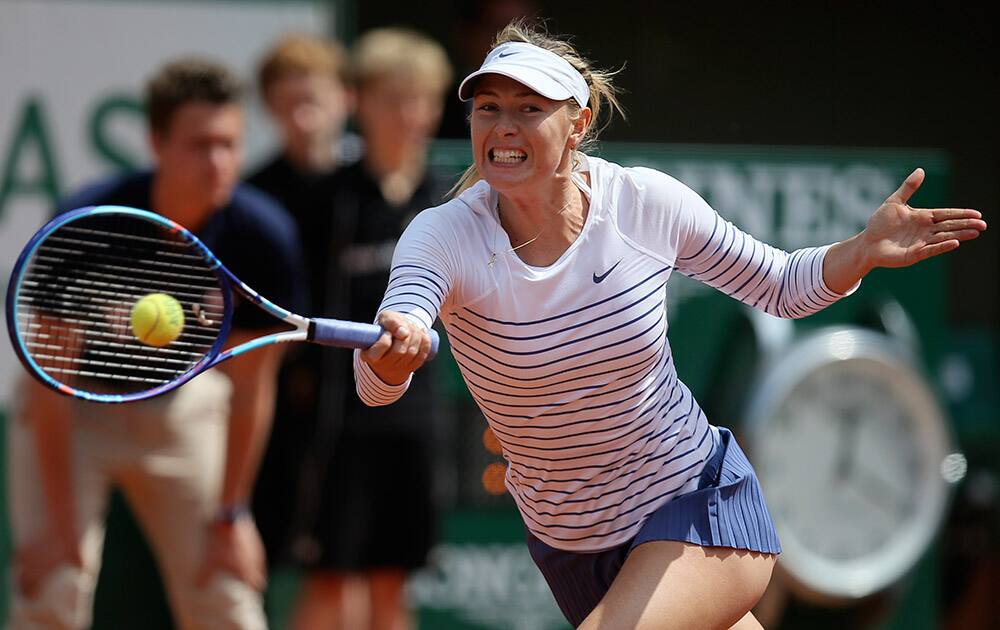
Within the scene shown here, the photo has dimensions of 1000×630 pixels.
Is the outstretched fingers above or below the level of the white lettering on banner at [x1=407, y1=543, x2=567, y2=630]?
above

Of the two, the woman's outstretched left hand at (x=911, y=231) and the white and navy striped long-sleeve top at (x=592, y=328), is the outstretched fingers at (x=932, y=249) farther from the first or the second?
the white and navy striped long-sleeve top at (x=592, y=328)

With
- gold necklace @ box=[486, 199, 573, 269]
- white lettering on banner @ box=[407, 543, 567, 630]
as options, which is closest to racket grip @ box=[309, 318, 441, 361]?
gold necklace @ box=[486, 199, 573, 269]

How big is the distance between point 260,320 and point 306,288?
1.14ft

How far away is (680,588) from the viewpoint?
3.24 metres

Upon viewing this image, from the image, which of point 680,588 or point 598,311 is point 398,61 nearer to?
point 598,311

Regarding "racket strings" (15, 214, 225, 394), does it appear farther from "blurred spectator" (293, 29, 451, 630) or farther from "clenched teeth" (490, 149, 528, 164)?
"clenched teeth" (490, 149, 528, 164)

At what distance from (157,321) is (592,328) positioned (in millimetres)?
963

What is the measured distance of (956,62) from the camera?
7883mm

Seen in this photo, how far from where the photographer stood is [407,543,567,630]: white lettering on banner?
575 cm

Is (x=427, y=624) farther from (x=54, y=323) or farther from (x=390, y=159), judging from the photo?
(x=54, y=323)

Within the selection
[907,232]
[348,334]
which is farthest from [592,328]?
[907,232]

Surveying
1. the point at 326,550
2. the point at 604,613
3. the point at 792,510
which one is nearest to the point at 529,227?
the point at 604,613

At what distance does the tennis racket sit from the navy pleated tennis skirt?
0.75 metres

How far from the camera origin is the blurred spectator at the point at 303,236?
210 inches
